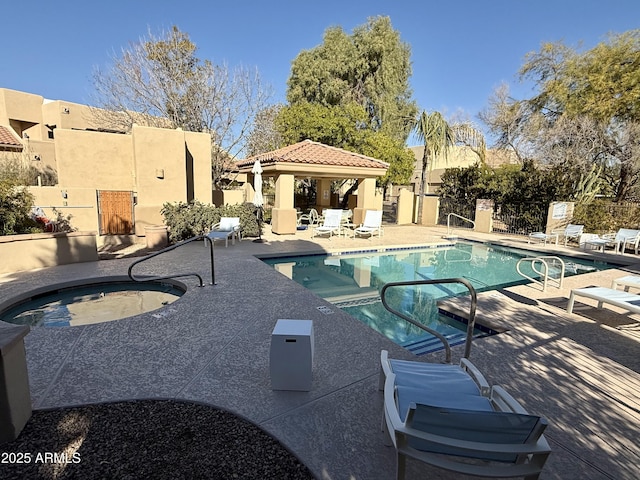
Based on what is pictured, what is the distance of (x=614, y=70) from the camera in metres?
15.6

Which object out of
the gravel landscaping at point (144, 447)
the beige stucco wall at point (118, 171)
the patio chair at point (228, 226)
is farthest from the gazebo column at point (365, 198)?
the gravel landscaping at point (144, 447)

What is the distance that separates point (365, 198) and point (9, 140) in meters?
18.6

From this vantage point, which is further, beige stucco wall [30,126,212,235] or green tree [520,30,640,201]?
green tree [520,30,640,201]

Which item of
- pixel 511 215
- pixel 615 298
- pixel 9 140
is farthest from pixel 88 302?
pixel 9 140

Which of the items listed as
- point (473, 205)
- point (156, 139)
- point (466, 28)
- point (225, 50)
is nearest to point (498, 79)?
point (466, 28)

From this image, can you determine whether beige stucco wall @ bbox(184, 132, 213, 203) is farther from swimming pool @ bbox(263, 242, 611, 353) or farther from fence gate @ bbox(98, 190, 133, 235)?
swimming pool @ bbox(263, 242, 611, 353)

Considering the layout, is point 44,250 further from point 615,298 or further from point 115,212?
point 615,298

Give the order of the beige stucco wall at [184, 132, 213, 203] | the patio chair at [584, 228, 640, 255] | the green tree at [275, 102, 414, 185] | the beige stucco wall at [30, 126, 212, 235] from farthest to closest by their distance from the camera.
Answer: the green tree at [275, 102, 414, 185], the beige stucco wall at [184, 132, 213, 203], the beige stucco wall at [30, 126, 212, 235], the patio chair at [584, 228, 640, 255]

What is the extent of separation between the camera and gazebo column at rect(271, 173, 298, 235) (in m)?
14.1

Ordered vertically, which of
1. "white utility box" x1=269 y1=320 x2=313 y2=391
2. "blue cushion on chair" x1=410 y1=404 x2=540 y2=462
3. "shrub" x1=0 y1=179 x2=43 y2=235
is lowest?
"white utility box" x1=269 y1=320 x2=313 y2=391

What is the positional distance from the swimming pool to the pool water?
10.5 feet

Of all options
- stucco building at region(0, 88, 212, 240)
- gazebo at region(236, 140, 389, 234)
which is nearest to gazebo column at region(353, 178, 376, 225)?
gazebo at region(236, 140, 389, 234)

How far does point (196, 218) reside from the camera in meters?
11.8

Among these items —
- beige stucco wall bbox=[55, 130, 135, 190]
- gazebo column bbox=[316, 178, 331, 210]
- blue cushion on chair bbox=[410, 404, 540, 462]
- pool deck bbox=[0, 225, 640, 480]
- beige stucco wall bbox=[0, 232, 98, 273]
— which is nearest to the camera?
blue cushion on chair bbox=[410, 404, 540, 462]
